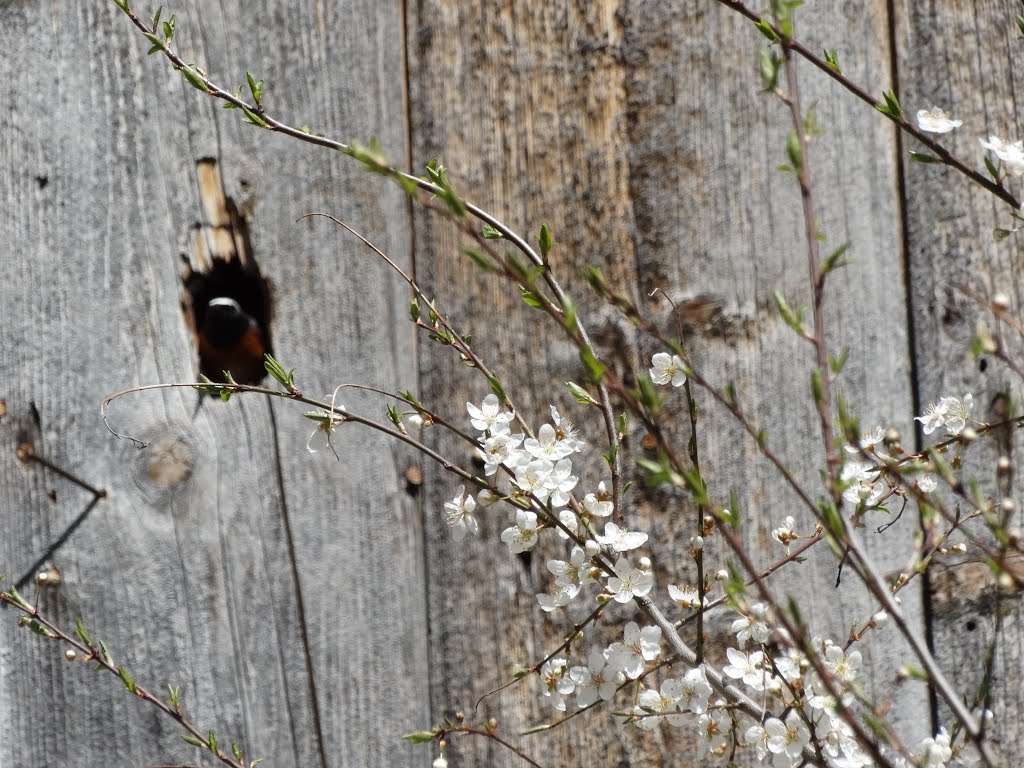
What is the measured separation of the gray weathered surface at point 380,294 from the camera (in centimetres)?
114

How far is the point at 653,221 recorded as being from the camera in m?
1.15

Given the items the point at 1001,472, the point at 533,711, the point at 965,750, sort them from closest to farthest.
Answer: the point at 1001,472
the point at 965,750
the point at 533,711

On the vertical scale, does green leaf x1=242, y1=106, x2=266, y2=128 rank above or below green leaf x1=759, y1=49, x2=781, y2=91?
above

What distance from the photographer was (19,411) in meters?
1.15

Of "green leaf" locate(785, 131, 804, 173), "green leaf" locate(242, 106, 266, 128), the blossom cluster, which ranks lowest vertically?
the blossom cluster

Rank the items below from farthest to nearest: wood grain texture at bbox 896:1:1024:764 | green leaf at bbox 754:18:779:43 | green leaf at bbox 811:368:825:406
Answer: wood grain texture at bbox 896:1:1024:764 → green leaf at bbox 754:18:779:43 → green leaf at bbox 811:368:825:406

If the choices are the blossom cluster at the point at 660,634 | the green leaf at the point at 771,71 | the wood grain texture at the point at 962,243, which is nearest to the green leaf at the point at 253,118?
the blossom cluster at the point at 660,634

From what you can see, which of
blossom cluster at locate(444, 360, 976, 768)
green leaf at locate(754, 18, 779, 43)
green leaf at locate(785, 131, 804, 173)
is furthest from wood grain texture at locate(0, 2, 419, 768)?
green leaf at locate(785, 131, 804, 173)

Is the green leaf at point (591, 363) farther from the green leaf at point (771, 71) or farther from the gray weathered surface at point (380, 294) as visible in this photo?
the gray weathered surface at point (380, 294)

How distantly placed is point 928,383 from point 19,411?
1161 mm

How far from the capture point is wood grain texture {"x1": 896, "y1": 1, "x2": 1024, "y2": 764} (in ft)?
3.70

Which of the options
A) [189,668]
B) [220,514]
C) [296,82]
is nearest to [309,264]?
[296,82]

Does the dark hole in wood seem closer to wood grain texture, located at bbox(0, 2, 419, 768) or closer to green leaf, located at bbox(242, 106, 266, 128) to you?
wood grain texture, located at bbox(0, 2, 419, 768)

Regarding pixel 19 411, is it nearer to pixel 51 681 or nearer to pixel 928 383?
pixel 51 681
